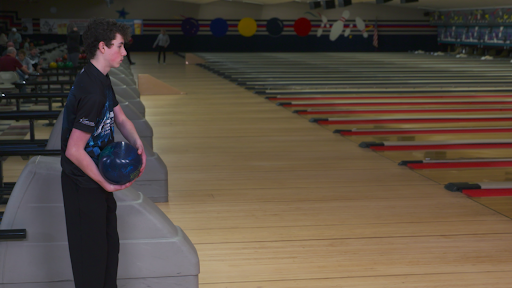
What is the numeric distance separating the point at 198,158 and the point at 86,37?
3070 millimetres

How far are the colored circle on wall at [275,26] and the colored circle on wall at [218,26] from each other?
6.47 feet

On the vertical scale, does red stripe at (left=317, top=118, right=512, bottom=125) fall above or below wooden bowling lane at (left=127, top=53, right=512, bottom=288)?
below

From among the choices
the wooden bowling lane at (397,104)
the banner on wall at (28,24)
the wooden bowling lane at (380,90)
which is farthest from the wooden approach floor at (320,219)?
the banner on wall at (28,24)

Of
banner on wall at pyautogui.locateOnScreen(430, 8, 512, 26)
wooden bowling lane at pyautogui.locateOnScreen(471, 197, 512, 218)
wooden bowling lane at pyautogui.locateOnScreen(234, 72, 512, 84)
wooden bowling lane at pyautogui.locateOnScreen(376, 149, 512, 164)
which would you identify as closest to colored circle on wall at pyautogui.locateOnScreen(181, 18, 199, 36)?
banner on wall at pyautogui.locateOnScreen(430, 8, 512, 26)

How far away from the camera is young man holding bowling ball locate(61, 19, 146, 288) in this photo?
1672 mm

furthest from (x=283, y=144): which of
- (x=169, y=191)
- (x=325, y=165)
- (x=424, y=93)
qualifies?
(x=424, y=93)

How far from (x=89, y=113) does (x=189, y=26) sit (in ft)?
76.8

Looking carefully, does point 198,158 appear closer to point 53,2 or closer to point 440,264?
point 440,264

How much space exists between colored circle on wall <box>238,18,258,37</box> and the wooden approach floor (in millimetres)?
19386

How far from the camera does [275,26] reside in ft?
82.3

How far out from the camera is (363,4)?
25656 millimetres

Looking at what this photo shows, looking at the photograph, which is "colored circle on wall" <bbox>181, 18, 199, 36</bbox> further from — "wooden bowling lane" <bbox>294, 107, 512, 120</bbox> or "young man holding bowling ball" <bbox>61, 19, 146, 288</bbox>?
"young man holding bowling ball" <bbox>61, 19, 146, 288</bbox>

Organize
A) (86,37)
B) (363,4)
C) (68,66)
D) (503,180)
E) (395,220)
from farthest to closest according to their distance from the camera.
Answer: (363,4) < (68,66) < (503,180) < (395,220) < (86,37)

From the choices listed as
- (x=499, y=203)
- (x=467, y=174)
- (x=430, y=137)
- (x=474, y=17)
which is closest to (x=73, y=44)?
(x=430, y=137)
